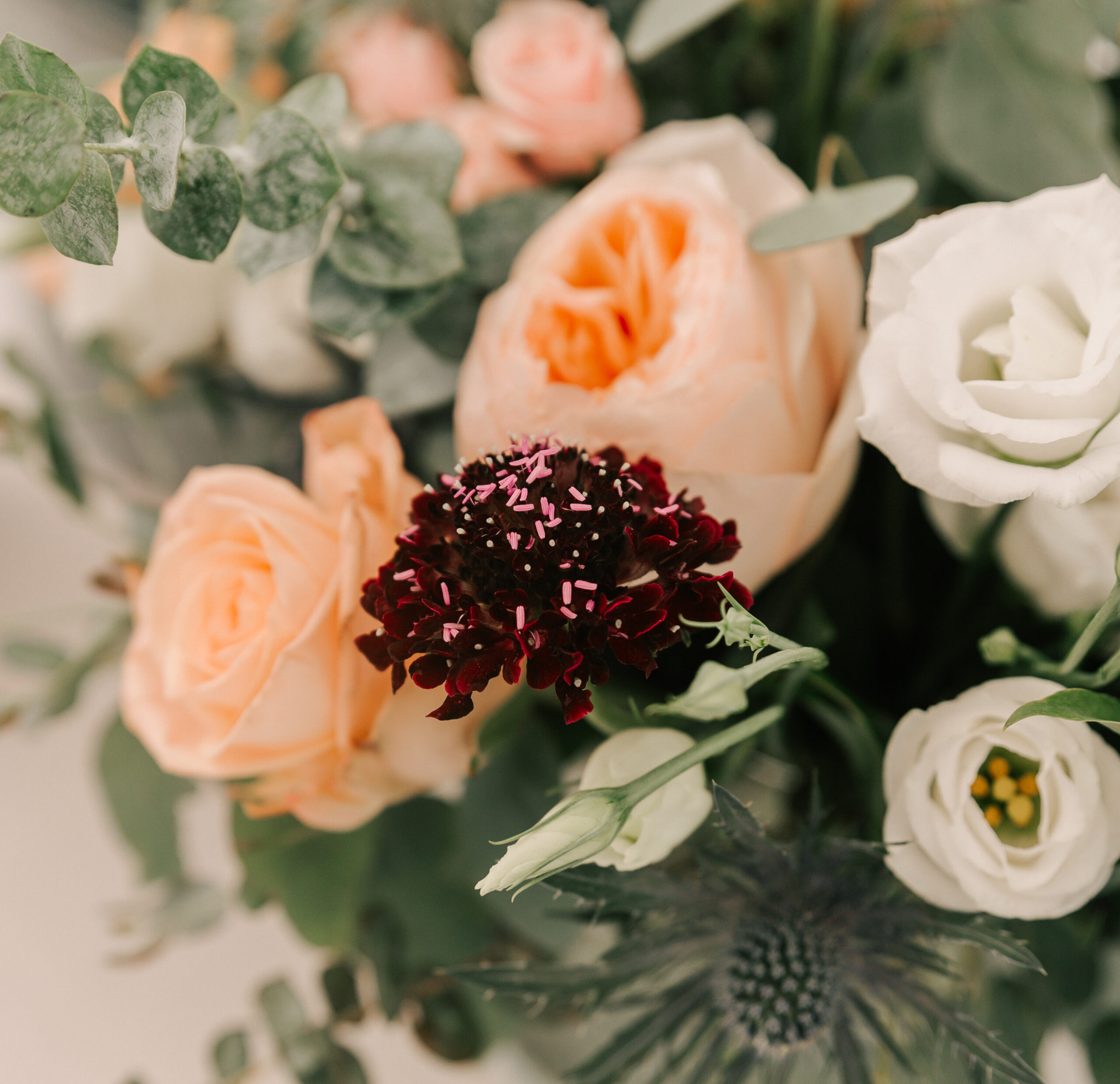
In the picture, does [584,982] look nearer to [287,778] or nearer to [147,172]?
[287,778]

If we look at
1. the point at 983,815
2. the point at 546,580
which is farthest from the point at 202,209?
the point at 983,815

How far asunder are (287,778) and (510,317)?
143mm

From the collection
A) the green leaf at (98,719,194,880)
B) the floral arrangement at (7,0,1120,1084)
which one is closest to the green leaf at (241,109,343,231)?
the floral arrangement at (7,0,1120,1084)

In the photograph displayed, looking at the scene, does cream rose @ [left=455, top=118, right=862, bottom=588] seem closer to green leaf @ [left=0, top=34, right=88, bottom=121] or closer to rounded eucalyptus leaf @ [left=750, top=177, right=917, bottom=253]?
rounded eucalyptus leaf @ [left=750, top=177, right=917, bottom=253]

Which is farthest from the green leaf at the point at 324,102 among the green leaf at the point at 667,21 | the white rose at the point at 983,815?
the white rose at the point at 983,815

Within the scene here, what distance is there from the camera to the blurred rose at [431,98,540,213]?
0.35 metres

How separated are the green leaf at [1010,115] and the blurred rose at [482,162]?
0.51 ft

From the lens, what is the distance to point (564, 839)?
0.55 ft

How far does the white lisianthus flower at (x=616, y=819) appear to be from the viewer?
0.16 meters

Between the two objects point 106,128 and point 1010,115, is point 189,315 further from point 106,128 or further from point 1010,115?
point 1010,115

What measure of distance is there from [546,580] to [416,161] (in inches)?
6.3

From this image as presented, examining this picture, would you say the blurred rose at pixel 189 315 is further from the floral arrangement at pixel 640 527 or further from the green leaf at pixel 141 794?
the green leaf at pixel 141 794

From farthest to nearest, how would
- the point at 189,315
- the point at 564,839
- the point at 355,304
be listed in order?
the point at 189,315 < the point at 355,304 < the point at 564,839

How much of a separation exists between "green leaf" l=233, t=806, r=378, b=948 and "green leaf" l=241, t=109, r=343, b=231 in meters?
0.20
